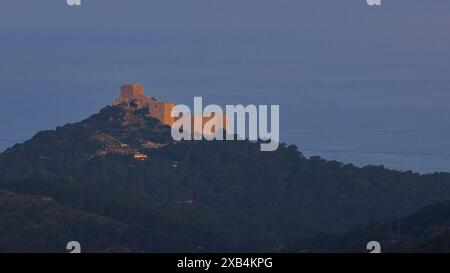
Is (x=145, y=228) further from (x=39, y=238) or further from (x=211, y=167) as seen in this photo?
(x=211, y=167)

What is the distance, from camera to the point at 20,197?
389ft

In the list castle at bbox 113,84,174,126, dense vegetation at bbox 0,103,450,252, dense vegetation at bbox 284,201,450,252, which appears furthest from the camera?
castle at bbox 113,84,174,126

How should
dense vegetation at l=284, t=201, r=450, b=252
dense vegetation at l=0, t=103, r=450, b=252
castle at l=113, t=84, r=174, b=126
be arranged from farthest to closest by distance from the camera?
castle at l=113, t=84, r=174, b=126, dense vegetation at l=0, t=103, r=450, b=252, dense vegetation at l=284, t=201, r=450, b=252

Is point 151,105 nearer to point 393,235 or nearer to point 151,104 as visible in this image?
point 151,104

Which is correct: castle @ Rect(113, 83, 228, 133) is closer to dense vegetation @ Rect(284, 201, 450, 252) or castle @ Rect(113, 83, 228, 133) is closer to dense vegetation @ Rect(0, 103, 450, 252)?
dense vegetation @ Rect(0, 103, 450, 252)

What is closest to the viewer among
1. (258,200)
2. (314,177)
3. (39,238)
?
(39,238)

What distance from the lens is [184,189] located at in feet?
488

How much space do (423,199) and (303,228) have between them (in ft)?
56.8

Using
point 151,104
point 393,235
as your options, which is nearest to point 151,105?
point 151,104

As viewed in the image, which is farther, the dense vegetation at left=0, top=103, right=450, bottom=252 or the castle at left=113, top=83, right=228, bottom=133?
the castle at left=113, top=83, right=228, bottom=133

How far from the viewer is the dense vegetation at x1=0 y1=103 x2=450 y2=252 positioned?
11469 centimetres

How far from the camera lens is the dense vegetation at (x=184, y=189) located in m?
115

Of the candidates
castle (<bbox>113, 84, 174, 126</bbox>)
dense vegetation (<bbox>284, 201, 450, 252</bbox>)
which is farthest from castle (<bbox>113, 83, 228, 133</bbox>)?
dense vegetation (<bbox>284, 201, 450, 252</bbox>)
